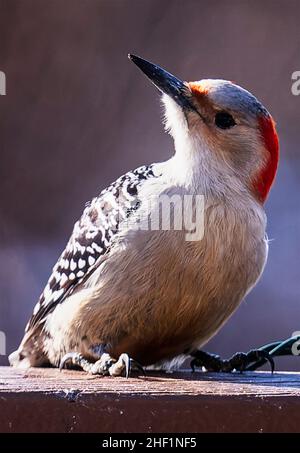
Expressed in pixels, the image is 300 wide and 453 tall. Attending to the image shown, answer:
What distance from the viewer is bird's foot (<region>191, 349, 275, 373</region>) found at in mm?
2188

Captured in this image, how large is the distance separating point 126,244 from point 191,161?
225mm

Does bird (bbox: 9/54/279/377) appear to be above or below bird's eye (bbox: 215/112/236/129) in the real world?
below

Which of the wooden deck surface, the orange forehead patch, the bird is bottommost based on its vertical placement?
the wooden deck surface

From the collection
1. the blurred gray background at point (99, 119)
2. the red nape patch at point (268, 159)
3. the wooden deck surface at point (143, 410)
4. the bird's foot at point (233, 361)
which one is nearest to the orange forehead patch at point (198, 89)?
the red nape patch at point (268, 159)

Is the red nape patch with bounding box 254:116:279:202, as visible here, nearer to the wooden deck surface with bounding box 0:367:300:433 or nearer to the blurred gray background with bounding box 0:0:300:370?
the wooden deck surface with bounding box 0:367:300:433

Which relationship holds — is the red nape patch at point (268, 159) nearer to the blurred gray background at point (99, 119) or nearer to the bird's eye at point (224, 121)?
the bird's eye at point (224, 121)

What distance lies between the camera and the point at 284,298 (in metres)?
3.68

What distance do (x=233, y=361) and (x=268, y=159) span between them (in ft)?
1.44

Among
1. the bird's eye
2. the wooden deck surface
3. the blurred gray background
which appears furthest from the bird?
the blurred gray background

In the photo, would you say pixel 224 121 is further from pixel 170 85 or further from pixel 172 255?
pixel 172 255

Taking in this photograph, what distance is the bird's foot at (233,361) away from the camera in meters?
2.19

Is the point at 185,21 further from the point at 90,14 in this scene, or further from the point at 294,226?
the point at 294,226

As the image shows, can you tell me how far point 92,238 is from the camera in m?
2.27

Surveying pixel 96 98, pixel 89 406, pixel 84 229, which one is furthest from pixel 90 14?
pixel 89 406
